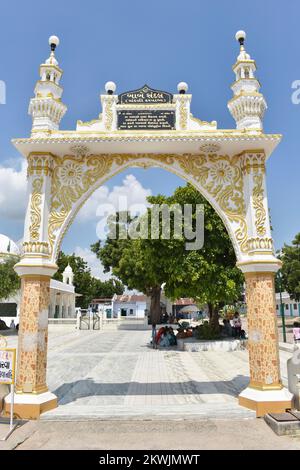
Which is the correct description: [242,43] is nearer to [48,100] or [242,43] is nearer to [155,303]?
[48,100]

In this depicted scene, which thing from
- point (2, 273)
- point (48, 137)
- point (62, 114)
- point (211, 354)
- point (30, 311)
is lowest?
point (211, 354)

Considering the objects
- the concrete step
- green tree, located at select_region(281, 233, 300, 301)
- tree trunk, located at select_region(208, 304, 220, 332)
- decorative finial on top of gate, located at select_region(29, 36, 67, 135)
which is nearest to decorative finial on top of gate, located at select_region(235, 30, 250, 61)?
decorative finial on top of gate, located at select_region(29, 36, 67, 135)

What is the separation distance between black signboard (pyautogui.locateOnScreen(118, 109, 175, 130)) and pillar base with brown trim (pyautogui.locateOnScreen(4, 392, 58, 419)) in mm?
4691

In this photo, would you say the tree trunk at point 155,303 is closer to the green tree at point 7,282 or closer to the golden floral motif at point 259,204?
the green tree at point 7,282

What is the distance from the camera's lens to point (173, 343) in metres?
14.3

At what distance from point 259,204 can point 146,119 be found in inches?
99.6

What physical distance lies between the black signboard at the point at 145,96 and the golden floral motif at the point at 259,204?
217cm

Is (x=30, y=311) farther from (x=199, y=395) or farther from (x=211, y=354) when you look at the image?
(x=211, y=354)

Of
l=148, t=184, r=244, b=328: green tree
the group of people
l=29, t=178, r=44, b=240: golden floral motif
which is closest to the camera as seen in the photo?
l=29, t=178, r=44, b=240: golden floral motif

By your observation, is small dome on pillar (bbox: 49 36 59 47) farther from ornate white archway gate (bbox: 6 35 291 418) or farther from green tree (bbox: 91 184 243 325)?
green tree (bbox: 91 184 243 325)

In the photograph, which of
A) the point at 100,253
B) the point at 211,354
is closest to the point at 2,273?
the point at 100,253

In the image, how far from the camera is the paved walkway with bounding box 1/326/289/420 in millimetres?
5316

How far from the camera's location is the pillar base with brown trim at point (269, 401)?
5.23m
